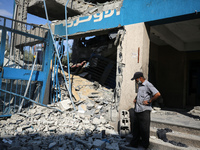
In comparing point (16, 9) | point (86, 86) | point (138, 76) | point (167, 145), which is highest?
point (16, 9)

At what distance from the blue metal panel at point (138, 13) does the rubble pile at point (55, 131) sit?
326 centimetres

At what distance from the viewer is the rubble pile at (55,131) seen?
346 centimetres

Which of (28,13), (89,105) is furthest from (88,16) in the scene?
(28,13)

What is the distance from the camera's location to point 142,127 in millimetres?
3352

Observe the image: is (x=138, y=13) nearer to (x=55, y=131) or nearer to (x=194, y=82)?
(x=55, y=131)

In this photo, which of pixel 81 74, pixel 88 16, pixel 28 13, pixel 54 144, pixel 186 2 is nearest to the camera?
pixel 54 144

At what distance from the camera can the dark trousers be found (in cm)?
333

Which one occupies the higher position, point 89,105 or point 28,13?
point 28,13

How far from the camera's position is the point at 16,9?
399 inches

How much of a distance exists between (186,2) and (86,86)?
15.8 feet

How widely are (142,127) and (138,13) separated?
3.35m

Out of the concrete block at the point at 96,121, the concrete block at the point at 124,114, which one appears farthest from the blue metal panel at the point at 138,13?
the concrete block at the point at 96,121

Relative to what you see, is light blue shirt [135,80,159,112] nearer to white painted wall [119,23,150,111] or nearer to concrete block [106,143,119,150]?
concrete block [106,143,119,150]

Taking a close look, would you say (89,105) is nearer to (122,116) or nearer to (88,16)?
(122,116)
